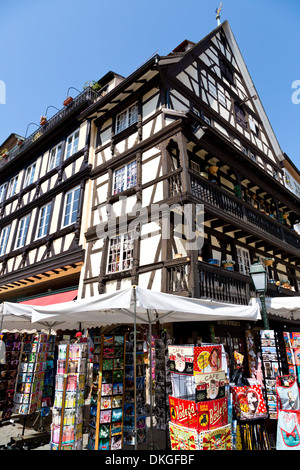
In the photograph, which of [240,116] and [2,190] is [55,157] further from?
[240,116]

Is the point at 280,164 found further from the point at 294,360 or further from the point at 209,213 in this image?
the point at 294,360

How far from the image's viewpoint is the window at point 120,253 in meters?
9.55

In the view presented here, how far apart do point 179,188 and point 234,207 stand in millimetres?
3037

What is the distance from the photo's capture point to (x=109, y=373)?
5.07m

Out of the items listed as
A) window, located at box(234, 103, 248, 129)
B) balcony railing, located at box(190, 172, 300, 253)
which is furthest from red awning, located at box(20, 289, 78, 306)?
window, located at box(234, 103, 248, 129)

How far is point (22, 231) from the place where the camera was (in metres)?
15.2

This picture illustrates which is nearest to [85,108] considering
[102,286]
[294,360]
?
[102,286]

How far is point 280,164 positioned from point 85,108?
12.2 m

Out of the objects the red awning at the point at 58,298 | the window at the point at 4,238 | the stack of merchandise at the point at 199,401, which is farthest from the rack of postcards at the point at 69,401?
the window at the point at 4,238

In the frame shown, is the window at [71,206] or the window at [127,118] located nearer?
the window at [127,118]

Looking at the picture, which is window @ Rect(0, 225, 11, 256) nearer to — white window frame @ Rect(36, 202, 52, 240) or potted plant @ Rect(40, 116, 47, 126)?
white window frame @ Rect(36, 202, 52, 240)

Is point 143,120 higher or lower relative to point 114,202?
higher

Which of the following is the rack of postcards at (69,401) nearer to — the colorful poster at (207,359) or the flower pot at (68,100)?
the colorful poster at (207,359)
